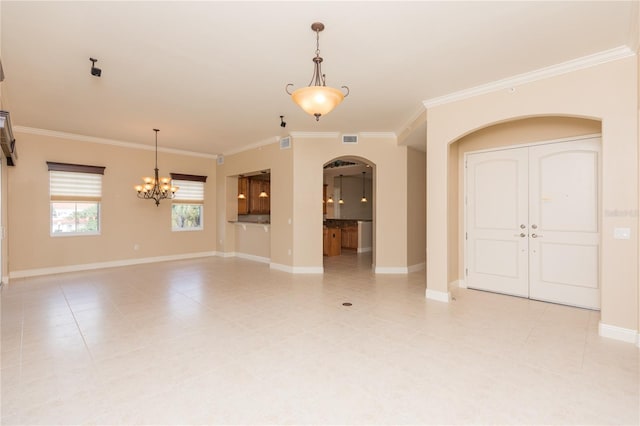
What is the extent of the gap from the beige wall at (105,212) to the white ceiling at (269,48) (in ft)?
6.24

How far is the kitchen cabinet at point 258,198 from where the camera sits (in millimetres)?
10282

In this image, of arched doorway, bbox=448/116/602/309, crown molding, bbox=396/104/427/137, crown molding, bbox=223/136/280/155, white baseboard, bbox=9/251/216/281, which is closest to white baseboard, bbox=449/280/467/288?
arched doorway, bbox=448/116/602/309

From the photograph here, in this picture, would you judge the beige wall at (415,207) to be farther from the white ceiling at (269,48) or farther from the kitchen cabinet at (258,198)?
the kitchen cabinet at (258,198)

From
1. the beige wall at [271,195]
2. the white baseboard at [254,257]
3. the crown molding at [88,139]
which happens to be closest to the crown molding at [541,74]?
the beige wall at [271,195]

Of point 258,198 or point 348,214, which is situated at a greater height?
point 258,198

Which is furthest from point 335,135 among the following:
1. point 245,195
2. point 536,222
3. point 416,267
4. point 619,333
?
point 619,333

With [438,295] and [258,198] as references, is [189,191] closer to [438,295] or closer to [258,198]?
[258,198]

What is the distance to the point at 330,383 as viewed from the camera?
2520 mm

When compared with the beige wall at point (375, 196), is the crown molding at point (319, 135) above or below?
above

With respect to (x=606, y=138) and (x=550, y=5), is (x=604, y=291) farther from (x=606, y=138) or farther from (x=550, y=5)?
(x=550, y=5)

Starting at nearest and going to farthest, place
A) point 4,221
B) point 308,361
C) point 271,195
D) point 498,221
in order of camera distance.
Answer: point 308,361 → point 498,221 → point 4,221 → point 271,195

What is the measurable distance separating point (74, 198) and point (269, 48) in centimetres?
640

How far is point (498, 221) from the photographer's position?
5.09m

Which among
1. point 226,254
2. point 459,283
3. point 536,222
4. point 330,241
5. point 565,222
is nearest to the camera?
point 565,222
